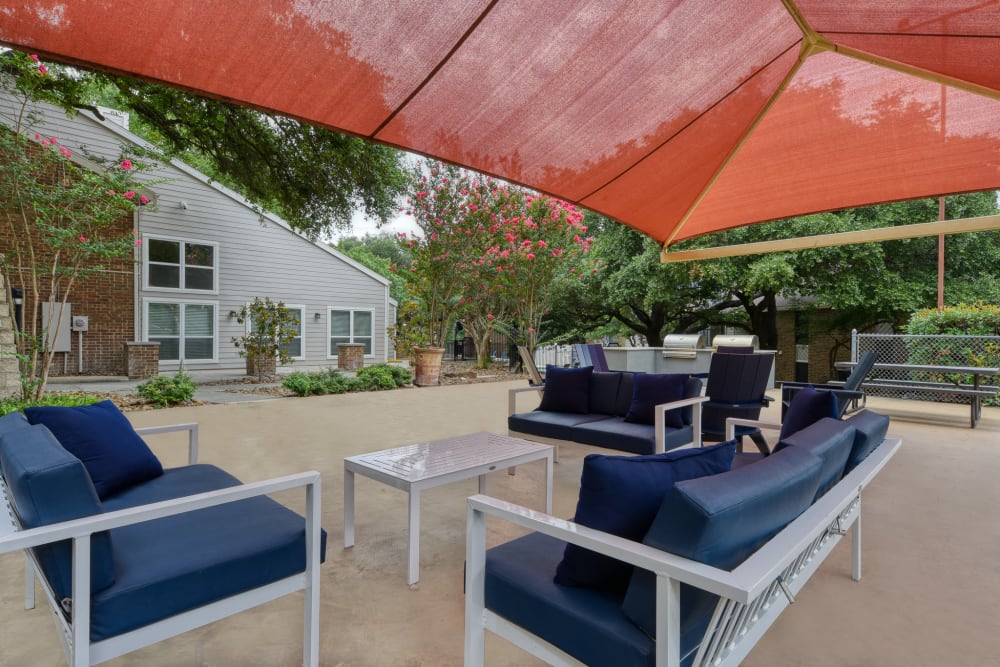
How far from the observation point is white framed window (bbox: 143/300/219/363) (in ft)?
35.7

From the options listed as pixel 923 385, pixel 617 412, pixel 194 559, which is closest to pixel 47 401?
pixel 194 559

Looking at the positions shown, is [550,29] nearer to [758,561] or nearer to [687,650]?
[758,561]

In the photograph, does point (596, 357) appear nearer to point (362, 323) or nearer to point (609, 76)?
point (609, 76)

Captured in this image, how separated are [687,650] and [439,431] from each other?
15.7 feet

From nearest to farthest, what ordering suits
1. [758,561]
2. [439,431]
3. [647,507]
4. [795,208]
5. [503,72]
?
[758,561] < [647,507] < [503,72] < [795,208] < [439,431]

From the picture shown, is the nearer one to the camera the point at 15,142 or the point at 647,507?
the point at 647,507

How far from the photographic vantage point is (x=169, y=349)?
11047mm

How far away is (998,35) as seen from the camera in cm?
213

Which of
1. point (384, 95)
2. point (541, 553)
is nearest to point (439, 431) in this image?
point (384, 95)

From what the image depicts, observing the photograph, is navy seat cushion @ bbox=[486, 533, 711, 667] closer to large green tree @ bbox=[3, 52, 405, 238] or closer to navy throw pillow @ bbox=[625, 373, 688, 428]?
navy throw pillow @ bbox=[625, 373, 688, 428]

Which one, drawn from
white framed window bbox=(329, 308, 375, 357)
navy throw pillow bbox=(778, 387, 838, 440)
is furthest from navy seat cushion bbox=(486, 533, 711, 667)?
white framed window bbox=(329, 308, 375, 357)

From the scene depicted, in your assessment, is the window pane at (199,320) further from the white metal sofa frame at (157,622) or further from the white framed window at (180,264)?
the white metal sofa frame at (157,622)

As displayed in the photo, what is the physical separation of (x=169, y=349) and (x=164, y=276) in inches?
61.1

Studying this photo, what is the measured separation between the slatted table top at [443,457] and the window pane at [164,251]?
1039 centimetres
